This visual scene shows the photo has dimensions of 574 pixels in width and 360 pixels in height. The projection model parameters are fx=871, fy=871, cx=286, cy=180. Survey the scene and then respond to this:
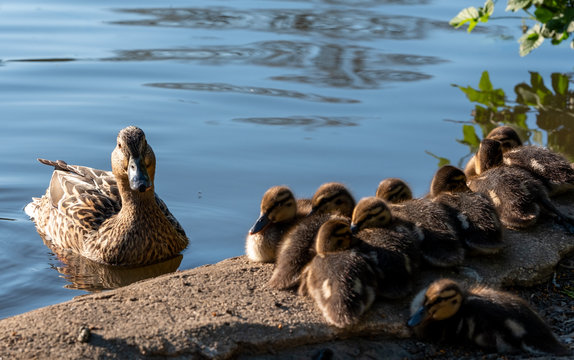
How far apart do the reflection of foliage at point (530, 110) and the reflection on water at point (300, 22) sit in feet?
8.33

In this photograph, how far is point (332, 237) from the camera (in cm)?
484

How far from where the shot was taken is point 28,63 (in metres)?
11.2

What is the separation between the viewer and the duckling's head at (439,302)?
4.51 metres

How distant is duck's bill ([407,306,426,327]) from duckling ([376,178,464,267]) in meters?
0.78

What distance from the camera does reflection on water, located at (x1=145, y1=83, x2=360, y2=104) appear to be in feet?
34.0

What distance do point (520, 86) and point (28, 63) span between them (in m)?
6.24

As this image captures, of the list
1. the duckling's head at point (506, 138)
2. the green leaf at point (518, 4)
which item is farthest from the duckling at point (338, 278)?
the green leaf at point (518, 4)

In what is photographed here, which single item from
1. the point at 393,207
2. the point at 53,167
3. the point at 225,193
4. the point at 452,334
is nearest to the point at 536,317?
the point at 452,334

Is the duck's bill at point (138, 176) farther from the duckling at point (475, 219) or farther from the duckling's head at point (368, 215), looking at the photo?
the duckling at point (475, 219)

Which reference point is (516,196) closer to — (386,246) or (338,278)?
(386,246)

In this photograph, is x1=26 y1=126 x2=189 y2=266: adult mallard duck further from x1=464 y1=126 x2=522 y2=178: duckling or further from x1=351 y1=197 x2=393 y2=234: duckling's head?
x1=464 y1=126 x2=522 y2=178: duckling

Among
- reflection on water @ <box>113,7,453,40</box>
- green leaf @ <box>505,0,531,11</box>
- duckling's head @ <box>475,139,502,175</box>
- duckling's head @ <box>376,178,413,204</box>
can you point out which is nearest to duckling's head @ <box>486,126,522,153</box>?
duckling's head @ <box>475,139,502,175</box>

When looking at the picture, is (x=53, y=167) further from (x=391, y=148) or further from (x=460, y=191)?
(x=460, y=191)

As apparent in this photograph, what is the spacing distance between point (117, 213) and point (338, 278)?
330 cm
